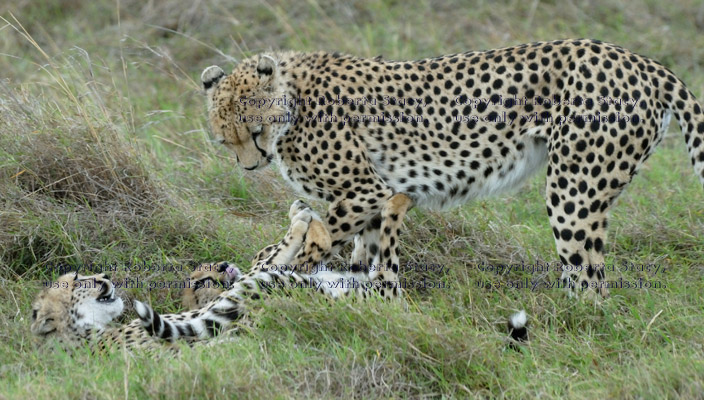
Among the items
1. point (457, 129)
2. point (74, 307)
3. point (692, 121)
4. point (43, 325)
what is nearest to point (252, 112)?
point (457, 129)

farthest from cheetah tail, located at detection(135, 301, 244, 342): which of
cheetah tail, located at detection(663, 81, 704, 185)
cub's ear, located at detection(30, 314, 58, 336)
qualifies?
cheetah tail, located at detection(663, 81, 704, 185)

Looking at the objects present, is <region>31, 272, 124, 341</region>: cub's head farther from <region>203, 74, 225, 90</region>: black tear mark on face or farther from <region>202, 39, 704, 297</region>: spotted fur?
<region>203, 74, 225, 90</region>: black tear mark on face

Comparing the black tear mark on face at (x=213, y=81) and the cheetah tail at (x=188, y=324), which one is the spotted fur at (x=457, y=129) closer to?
the black tear mark on face at (x=213, y=81)

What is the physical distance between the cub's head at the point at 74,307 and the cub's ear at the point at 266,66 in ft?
4.00

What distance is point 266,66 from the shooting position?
4.73 m

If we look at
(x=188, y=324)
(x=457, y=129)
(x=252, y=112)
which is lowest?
(x=188, y=324)

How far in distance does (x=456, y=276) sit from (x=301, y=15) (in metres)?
4.52

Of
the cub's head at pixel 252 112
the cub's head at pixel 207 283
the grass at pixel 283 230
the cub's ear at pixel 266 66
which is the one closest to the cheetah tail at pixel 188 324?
the grass at pixel 283 230

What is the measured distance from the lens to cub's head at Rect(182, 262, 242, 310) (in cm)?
464

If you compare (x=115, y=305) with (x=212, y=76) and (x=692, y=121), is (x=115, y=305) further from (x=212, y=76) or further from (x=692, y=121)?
(x=692, y=121)

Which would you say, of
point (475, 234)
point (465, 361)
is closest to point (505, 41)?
point (475, 234)

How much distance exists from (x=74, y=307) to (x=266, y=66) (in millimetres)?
1432

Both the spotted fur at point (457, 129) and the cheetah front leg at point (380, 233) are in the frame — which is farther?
the cheetah front leg at point (380, 233)

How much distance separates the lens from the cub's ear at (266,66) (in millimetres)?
4734
